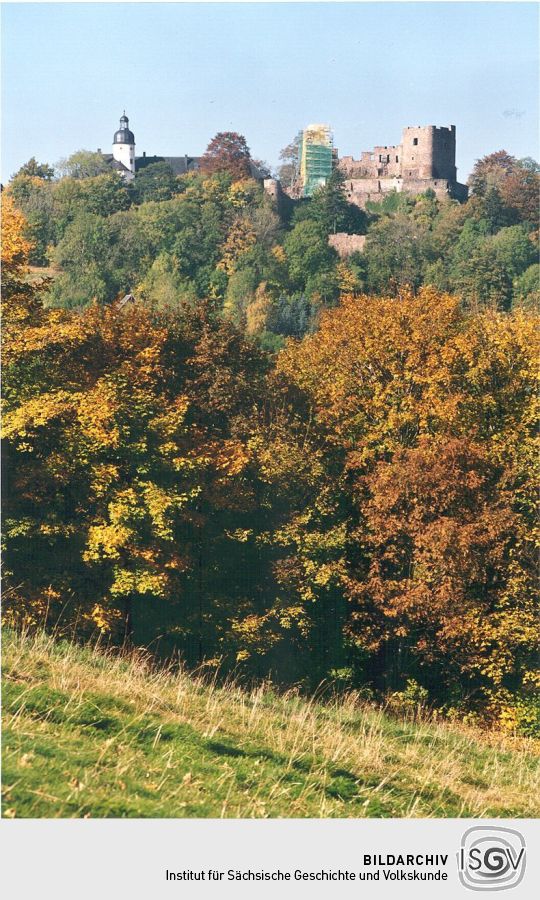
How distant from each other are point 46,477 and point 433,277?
166 ft

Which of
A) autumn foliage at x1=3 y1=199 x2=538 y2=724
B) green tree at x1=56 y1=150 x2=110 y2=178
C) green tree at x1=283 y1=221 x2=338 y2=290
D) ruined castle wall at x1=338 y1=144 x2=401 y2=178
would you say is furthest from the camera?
ruined castle wall at x1=338 y1=144 x2=401 y2=178

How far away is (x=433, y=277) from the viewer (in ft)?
230

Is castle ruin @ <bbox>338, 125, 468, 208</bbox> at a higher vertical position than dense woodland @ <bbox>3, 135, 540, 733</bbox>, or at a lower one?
higher

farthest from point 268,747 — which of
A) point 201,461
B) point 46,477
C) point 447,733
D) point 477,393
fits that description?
point 477,393

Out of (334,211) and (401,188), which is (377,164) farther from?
(334,211)

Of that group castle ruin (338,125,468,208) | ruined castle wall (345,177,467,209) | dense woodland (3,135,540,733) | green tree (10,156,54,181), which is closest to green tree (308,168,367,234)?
castle ruin (338,125,468,208)

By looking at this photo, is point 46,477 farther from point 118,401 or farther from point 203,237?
point 203,237

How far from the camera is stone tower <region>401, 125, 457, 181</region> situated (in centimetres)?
11950

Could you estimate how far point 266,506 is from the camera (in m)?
25.0

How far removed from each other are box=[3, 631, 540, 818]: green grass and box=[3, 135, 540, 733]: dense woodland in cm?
611

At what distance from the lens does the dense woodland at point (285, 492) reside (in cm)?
2205

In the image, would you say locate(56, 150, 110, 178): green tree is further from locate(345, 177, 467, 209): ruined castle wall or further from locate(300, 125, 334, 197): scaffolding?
locate(345, 177, 467, 209): ruined castle wall

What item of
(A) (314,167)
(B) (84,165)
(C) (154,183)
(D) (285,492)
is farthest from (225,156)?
(D) (285,492)

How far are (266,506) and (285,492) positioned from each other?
1.70 ft
